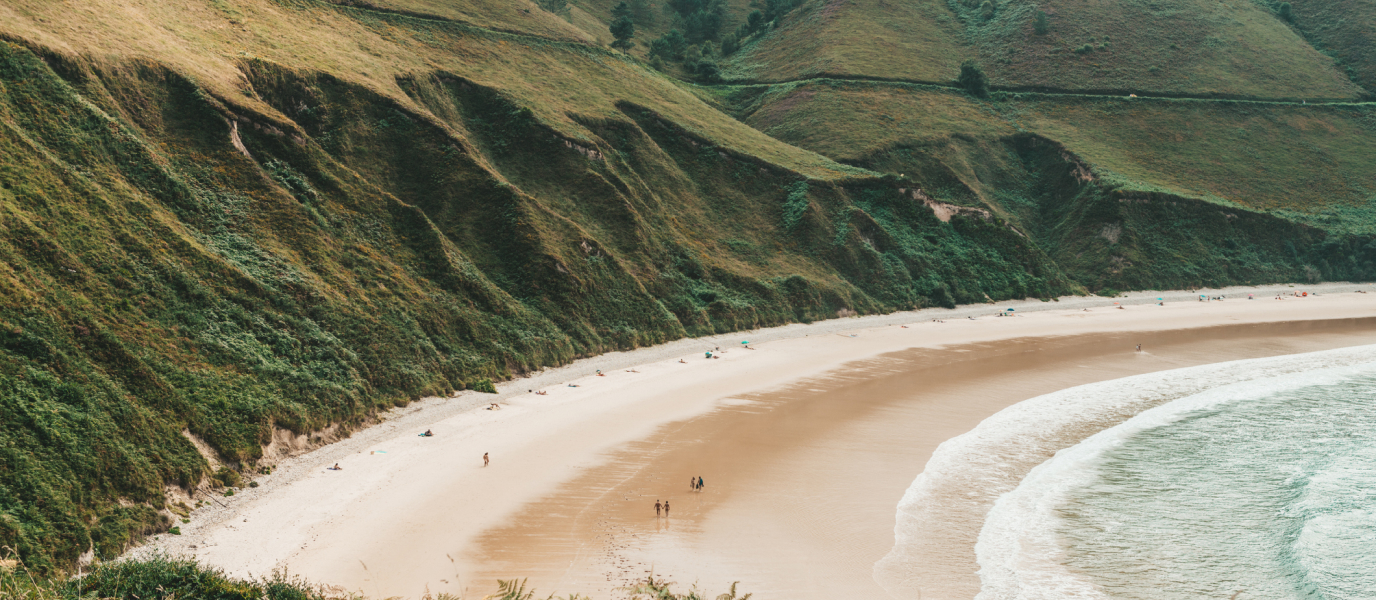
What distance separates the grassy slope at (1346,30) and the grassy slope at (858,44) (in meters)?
56.5

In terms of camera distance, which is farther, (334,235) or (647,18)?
(647,18)

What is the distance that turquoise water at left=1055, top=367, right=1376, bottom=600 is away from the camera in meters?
22.7

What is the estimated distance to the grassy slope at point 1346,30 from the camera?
377ft

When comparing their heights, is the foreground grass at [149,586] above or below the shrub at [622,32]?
below

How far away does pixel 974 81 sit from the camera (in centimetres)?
10181

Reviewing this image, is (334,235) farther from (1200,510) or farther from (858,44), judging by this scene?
(858,44)

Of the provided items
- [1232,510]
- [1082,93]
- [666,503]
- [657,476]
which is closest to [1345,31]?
[1082,93]

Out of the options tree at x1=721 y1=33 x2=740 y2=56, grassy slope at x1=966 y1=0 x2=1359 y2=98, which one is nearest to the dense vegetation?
grassy slope at x1=966 y1=0 x2=1359 y2=98

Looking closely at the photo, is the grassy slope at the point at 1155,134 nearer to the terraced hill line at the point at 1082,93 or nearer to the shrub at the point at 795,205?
the terraced hill line at the point at 1082,93

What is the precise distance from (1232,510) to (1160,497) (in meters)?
2.20

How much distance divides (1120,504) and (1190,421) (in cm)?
1363

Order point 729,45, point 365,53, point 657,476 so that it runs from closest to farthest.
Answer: point 657,476 → point 365,53 → point 729,45

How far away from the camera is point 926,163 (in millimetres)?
80500

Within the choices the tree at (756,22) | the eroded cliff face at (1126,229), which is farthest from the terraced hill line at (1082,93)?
the tree at (756,22)
